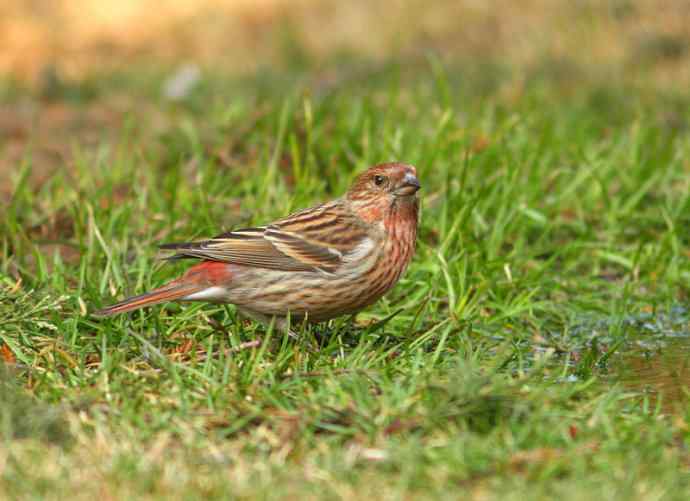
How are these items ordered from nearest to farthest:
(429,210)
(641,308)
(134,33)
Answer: (641,308) → (429,210) → (134,33)

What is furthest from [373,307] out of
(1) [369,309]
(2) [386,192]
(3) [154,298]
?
(3) [154,298]

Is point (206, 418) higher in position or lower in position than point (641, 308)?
higher

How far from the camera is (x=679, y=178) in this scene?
7859 millimetres

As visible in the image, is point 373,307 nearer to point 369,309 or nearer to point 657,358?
point 369,309

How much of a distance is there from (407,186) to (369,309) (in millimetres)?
761

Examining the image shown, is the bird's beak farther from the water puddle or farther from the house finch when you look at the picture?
the water puddle

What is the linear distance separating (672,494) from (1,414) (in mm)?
2232

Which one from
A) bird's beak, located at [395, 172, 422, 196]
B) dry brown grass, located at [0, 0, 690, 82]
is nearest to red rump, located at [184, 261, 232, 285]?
bird's beak, located at [395, 172, 422, 196]

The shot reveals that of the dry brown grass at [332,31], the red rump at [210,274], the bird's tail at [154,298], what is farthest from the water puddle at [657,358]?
the dry brown grass at [332,31]

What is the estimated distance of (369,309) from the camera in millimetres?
6352

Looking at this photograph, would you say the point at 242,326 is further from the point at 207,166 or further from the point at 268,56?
the point at 268,56

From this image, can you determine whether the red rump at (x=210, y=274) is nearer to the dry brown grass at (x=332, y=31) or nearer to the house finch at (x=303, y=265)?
the house finch at (x=303, y=265)

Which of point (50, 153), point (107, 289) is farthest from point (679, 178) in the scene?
point (50, 153)

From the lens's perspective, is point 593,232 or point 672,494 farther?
point 593,232
